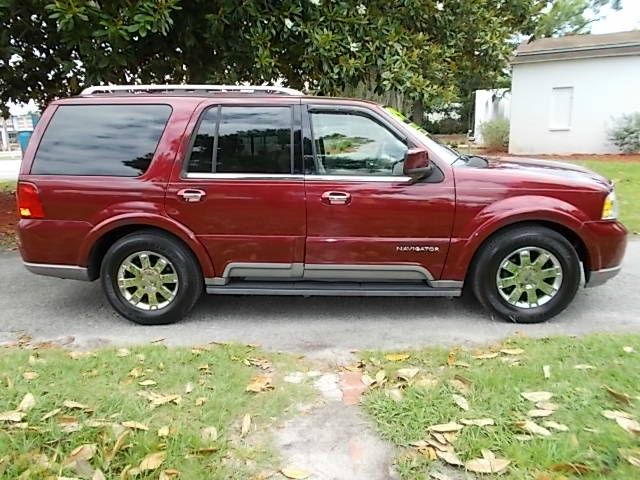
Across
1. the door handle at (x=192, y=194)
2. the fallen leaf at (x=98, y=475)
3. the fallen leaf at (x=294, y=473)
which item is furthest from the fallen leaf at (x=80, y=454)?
the door handle at (x=192, y=194)

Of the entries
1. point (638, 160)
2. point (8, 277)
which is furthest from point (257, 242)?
point (638, 160)

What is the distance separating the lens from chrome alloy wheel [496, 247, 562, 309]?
14.8 feet

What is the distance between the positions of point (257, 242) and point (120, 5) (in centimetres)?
360

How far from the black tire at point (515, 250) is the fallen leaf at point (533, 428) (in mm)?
1762

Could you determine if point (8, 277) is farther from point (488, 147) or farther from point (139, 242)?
point (488, 147)

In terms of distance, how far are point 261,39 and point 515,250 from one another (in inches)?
161

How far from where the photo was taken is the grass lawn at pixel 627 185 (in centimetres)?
845

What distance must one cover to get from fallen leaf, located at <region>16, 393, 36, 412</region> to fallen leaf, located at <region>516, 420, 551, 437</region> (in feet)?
8.85

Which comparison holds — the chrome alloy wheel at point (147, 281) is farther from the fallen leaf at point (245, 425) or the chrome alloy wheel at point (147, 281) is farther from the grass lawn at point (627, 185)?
the grass lawn at point (627, 185)

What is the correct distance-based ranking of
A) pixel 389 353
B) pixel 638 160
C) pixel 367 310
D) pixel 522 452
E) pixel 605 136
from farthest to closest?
1. pixel 605 136
2. pixel 638 160
3. pixel 367 310
4. pixel 389 353
5. pixel 522 452

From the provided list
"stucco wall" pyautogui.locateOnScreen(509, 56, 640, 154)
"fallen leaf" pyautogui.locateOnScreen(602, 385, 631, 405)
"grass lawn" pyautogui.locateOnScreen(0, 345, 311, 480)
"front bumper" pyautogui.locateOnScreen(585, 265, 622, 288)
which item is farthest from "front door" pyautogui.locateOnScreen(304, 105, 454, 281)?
"stucco wall" pyautogui.locateOnScreen(509, 56, 640, 154)

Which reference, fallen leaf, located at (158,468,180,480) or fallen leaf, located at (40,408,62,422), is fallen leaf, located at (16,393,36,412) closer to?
fallen leaf, located at (40,408,62,422)

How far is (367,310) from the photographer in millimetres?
5004

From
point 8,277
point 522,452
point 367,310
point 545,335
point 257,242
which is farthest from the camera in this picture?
point 8,277
